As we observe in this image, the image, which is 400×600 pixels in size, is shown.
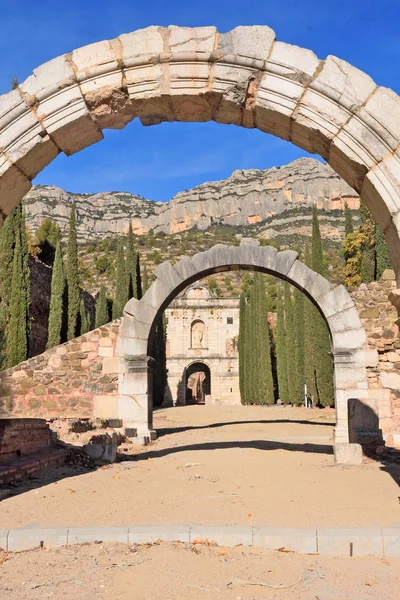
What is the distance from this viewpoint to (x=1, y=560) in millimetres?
3473

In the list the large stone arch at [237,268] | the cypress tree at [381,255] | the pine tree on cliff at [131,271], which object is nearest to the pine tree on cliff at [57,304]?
the pine tree on cliff at [131,271]

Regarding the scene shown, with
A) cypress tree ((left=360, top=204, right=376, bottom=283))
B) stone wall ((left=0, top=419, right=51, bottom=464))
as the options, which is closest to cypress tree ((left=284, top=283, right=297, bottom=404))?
cypress tree ((left=360, top=204, right=376, bottom=283))

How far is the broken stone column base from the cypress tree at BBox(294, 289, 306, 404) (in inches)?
666

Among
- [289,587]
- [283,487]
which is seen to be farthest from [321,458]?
[289,587]

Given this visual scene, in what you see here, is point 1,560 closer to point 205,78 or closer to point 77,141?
point 77,141

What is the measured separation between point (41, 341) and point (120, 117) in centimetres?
2269

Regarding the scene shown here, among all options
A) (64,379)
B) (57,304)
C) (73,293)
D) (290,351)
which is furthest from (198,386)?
(64,379)

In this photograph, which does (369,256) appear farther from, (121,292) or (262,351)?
(121,292)

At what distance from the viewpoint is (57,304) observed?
24.2 meters

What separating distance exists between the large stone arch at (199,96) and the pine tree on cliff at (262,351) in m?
23.8

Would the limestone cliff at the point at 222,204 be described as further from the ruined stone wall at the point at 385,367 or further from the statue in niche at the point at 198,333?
the ruined stone wall at the point at 385,367

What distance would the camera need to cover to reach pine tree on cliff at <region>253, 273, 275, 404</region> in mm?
28188

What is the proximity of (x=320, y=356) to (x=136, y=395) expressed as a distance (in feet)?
38.6

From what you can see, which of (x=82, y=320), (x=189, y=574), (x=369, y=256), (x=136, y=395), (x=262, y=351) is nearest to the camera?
(x=189, y=574)
